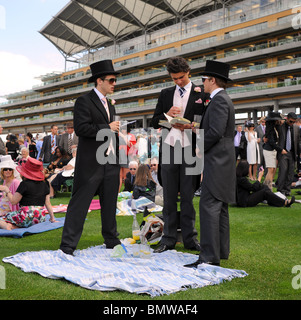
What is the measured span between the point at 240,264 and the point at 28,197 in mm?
3950

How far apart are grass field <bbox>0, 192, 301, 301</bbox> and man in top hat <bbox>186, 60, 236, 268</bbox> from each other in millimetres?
351

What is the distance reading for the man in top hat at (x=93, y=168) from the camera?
489 cm

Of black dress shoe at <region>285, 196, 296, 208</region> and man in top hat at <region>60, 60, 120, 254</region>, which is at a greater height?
man in top hat at <region>60, 60, 120, 254</region>

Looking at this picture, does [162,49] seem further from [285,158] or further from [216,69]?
[216,69]

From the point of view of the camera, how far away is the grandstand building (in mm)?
41875

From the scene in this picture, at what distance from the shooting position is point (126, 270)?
4.09m

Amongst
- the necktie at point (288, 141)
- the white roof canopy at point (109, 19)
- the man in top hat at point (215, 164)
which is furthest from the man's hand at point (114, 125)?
the white roof canopy at point (109, 19)

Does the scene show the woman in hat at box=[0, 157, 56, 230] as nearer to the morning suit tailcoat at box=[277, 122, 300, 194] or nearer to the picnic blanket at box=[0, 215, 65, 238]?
the picnic blanket at box=[0, 215, 65, 238]

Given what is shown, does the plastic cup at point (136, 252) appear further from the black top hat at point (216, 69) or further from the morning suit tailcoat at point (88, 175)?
the black top hat at point (216, 69)

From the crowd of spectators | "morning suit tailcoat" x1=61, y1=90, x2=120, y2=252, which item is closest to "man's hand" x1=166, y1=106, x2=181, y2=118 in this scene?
"morning suit tailcoat" x1=61, y1=90, x2=120, y2=252

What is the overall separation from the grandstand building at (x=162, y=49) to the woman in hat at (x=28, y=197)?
35183mm

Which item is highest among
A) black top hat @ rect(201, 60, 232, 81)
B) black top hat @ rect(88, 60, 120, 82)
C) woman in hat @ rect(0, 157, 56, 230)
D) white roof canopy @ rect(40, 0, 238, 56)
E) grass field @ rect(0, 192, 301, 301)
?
white roof canopy @ rect(40, 0, 238, 56)

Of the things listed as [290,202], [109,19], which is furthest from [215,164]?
[109,19]

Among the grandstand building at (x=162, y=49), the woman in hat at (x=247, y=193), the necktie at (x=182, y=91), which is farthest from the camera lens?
the grandstand building at (x=162, y=49)
